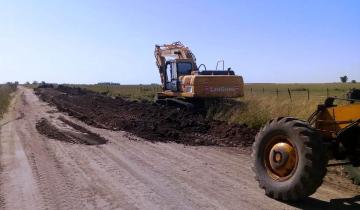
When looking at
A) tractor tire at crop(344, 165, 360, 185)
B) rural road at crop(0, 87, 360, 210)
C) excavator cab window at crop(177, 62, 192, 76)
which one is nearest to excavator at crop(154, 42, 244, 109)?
excavator cab window at crop(177, 62, 192, 76)

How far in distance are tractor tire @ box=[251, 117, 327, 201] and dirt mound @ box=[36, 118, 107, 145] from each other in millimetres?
7542

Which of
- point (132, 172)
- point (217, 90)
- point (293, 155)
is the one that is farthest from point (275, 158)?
point (217, 90)

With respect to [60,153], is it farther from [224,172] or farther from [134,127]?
[134,127]

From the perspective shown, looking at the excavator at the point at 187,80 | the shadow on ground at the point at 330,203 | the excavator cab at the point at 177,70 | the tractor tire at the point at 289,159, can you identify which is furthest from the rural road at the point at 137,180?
the excavator cab at the point at 177,70

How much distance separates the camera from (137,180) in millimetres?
9320

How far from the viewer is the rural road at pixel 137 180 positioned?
7703 millimetres

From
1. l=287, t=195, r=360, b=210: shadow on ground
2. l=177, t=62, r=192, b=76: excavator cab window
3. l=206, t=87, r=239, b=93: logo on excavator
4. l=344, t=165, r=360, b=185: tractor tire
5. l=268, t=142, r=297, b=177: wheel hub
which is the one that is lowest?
l=287, t=195, r=360, b=210: shadow on ground

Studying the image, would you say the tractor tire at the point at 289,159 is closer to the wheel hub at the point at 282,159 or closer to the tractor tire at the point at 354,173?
the wheel hub at the point at 282,159

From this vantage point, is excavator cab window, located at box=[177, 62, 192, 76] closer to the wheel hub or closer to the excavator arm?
the excavator arm

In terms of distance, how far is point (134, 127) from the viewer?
61.1 ft

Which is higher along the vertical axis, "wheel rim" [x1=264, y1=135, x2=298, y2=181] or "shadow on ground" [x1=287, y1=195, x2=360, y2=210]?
"wheel rim" [x1=264, y1=135, x2=298, y2=181]

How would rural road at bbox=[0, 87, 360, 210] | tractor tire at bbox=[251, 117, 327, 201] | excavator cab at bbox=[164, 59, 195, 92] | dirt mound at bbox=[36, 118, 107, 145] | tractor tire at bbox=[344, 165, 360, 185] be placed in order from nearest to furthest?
tractor tire at bbox=[251, 117, 327, 201] → rural road at bbox=[0, 87, 360, 210] → tractor tire at bbox=[344, 165, 360, 185] → dirt mound at bbox=[36, 118, 107, 145] → excavator cab at bbox=[164, 59, 195, 92]

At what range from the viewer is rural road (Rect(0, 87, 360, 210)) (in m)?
7.70

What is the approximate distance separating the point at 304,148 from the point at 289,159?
489mm
